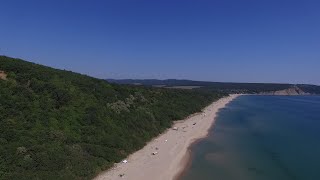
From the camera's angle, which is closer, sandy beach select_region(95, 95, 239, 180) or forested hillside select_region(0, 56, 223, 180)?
forested hillside select_region(0, 56, 223, 180)

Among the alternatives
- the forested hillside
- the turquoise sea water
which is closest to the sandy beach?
the forested hillside

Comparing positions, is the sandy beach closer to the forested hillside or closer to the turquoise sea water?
the forested hillside

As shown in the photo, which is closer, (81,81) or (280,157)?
(280,157)

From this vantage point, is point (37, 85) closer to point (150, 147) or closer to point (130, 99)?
point (150, 147)

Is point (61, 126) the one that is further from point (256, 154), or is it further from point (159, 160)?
point (256, 154)

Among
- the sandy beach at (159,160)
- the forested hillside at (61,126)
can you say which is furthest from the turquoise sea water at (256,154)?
the forested hillside at (61,126)

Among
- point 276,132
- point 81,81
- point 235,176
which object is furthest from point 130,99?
point 235,176

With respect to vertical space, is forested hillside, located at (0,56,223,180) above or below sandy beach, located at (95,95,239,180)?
above

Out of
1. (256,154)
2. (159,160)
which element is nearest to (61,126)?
(159,160)
